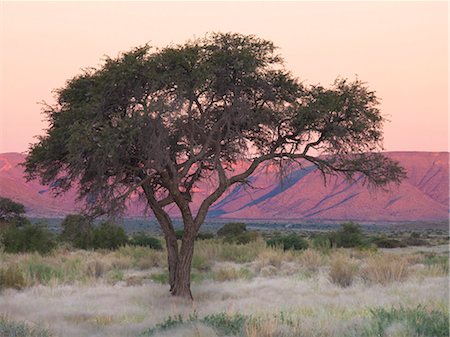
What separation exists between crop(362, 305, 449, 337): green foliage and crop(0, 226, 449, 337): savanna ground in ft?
0.07

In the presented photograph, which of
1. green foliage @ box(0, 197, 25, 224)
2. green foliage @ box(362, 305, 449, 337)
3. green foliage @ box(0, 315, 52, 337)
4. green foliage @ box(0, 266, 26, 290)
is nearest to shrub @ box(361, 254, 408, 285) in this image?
green foliage @ box(362, 305, 449, 337)

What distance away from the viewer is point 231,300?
19781mm

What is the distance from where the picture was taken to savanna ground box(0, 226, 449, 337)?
493 inches

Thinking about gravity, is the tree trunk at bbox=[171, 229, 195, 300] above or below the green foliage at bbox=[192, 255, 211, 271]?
above

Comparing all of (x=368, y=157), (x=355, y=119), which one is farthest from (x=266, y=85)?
(x=368, y=157)

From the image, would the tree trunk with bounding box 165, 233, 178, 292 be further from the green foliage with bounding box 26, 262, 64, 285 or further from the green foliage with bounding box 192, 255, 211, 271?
the green foliage with bounding box 192, 255, 211, 271

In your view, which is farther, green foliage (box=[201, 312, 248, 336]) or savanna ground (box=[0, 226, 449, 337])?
savanna ground (box=[0, 226, 449, 337])

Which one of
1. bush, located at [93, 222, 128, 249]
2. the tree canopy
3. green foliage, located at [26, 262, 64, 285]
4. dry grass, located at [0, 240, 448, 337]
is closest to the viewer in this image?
dry grass, located at [0, 240, 448, 337]

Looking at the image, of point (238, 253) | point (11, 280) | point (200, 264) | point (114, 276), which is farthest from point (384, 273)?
point (238, 253)

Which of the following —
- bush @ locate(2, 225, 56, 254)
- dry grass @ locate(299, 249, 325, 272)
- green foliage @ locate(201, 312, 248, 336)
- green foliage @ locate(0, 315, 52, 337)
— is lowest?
dry grass @ locate(299, 249, 325, 272)

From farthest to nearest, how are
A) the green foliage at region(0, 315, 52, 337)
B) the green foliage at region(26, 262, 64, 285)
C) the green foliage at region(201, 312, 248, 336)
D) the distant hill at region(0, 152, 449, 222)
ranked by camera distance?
the distant hill at region(0, 152, 449, 222) < the green foliage at region(26, 262, 64, 285) < the green foliage at region(201, 312, 248, 336) < the green foliage at region(0, 315, 52, 337)

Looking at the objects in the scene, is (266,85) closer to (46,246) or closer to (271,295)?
(271,295)

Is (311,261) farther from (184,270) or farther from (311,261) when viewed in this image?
(184,270)

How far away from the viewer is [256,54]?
19.8 meters
